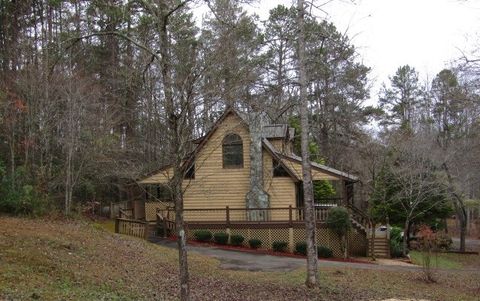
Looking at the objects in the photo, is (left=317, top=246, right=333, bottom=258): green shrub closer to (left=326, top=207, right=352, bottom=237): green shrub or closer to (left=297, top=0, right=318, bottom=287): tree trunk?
(left=326, top=207, right=352, bottom=237): green shrub

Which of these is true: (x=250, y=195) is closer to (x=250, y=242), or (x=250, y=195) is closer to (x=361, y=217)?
(x=250, y=242)

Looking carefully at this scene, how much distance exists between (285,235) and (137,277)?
11.8 meters

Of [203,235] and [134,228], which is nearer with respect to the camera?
[134,228]

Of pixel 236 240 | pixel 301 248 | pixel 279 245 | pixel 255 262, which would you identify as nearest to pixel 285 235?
pixel 279 245

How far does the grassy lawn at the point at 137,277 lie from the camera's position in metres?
9.09

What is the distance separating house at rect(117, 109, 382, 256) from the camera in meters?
22.1

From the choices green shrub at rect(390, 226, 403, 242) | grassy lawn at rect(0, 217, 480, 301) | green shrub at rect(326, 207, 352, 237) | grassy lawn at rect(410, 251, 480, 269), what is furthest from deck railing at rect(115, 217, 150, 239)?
green shrub at rect(390, 226, 403, 242)

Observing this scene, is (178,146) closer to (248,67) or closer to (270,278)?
(248,67)

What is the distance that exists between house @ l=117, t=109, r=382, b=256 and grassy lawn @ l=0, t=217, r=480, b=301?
6167 mm

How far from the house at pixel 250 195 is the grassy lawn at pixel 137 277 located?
6.17 m

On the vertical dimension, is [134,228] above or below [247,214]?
below

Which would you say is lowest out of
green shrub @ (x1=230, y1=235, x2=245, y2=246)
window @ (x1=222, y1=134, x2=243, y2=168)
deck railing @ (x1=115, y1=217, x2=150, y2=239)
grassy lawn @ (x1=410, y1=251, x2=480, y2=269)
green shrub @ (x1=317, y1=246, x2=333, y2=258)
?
grassy lawn @ (x1=410, y1=251, x2=480, y2=269)

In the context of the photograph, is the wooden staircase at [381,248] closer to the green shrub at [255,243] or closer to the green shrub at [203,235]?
the green shrub at [255,243]

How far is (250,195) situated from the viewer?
2334 cm
